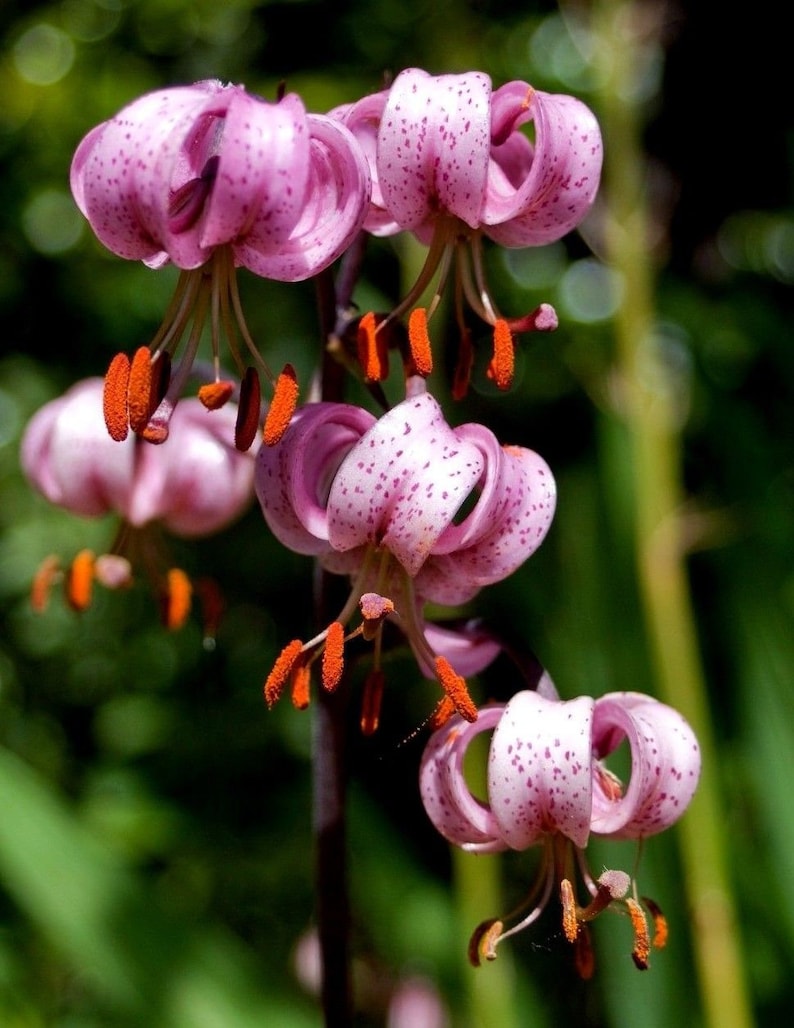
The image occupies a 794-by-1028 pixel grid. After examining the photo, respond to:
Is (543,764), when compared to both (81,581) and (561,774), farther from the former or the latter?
(81,581)

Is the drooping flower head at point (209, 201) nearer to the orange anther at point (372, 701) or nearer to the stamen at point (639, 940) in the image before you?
the orange anther at point (372, 701)

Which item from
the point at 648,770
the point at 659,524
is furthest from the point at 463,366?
the point at 659,524

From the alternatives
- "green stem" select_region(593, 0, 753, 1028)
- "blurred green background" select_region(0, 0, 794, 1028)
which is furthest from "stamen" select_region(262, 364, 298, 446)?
"green stem" select_region(593, 0, 753, 1028)

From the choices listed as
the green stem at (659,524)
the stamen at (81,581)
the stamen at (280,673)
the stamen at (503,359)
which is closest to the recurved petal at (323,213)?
the stamen at (503,359)

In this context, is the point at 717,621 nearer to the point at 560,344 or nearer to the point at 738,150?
the point at 560,344

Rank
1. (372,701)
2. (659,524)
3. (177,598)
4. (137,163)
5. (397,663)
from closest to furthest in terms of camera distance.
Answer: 1. (137,163)
2. (372,701)
3. (177,598)
4. (659,524)
5. (397,663)

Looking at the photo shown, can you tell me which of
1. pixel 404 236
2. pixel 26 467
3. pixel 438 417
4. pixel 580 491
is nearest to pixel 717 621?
pixel 580 491
